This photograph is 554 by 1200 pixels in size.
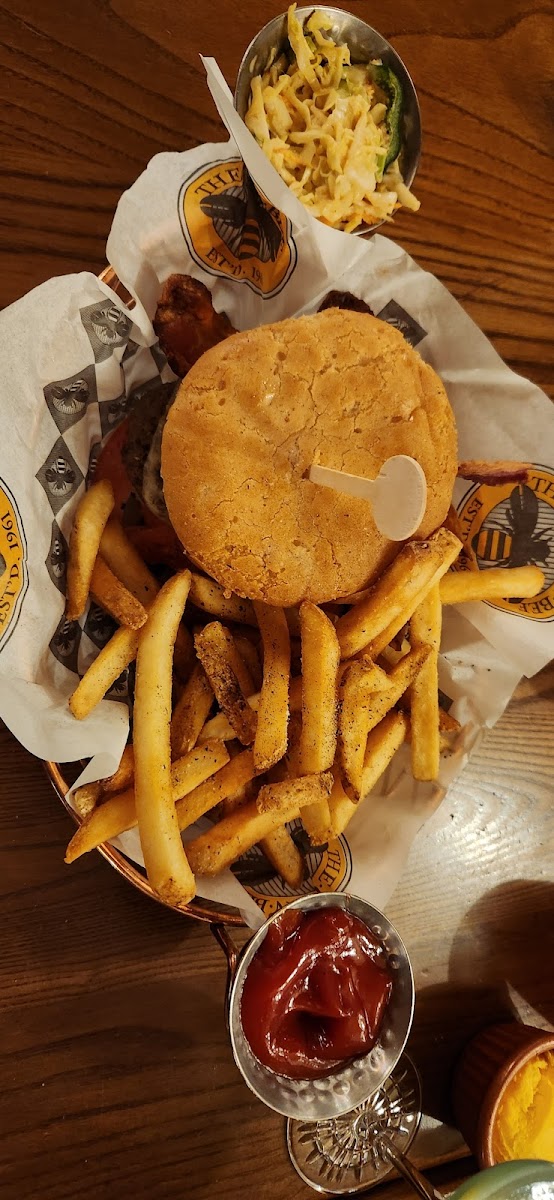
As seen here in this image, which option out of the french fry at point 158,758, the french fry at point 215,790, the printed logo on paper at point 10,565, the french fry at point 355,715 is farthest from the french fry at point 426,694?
the printed logo on paper at point 10,565

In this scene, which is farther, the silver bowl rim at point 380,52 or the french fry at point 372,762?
the silver bowl rim at point 380,52

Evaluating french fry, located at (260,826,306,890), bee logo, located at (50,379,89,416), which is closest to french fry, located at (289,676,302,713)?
french fry, located at (260,826,306,890)

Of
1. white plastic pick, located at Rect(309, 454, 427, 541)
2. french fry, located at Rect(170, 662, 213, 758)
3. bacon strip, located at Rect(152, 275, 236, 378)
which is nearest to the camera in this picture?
white plastic pick, located at Rect(309, 454, 427, 541)

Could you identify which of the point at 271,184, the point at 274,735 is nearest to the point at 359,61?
the point at 271,184

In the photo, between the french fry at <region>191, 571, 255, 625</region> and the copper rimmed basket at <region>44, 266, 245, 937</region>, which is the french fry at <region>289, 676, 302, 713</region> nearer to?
the french fry at <region>191, 571, 255, 625</region>

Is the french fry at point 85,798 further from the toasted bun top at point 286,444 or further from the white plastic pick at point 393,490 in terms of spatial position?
the white plastic pick at point 393,490

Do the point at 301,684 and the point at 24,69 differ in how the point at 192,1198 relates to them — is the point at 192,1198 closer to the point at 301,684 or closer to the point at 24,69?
the point at 301,684
